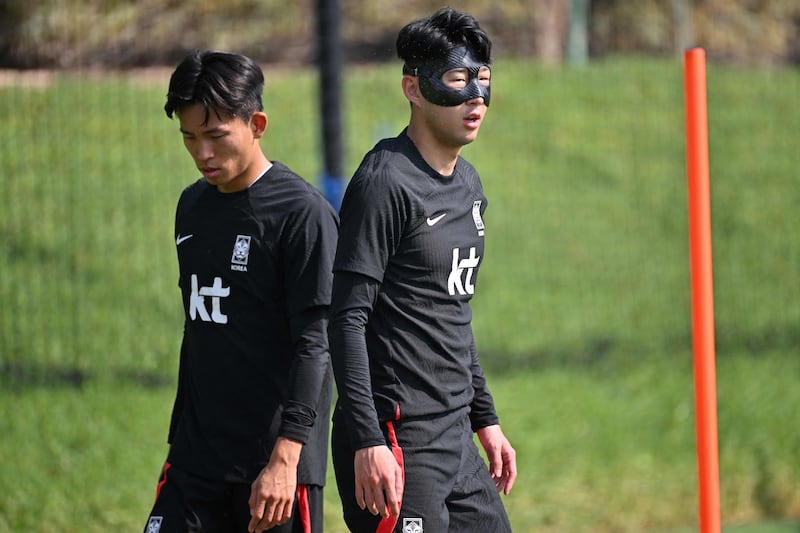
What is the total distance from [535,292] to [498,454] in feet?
17.5

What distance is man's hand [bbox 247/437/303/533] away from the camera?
3055 millimetres

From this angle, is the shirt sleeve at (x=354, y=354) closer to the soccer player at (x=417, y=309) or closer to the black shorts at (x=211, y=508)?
the soccer player at (x=417, y=309)

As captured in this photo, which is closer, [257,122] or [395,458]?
[395,458]

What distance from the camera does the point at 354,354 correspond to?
9.46 ft

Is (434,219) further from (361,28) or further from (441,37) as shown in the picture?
(361,28)

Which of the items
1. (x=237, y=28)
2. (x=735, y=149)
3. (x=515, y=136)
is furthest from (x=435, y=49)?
(x=735, y=149)

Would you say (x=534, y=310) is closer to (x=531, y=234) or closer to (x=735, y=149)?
(x=531, y=234)

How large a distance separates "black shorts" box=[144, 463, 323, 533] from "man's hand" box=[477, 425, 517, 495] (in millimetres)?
541

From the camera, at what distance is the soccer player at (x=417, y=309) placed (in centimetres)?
290

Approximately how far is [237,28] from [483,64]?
22.7 ft

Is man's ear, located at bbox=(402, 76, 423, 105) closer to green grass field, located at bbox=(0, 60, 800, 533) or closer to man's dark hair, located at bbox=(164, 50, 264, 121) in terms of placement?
man's dark hair, located at bbox=(164, 50, 264, 121)

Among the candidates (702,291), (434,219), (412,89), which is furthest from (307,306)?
(702,291)

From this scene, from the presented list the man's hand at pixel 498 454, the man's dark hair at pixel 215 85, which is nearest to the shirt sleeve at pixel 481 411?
the man's hand at pixel 498 454

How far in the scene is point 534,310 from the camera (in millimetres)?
8438
